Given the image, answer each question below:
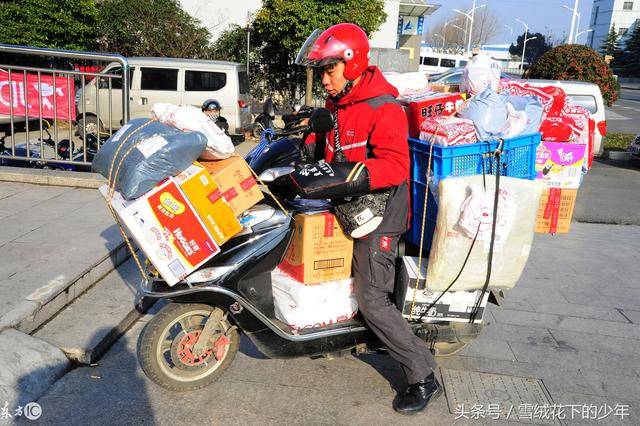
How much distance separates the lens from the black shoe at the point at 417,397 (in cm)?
323

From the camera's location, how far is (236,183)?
9.94 ft

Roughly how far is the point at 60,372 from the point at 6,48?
16.5 feet

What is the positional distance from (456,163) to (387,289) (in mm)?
819

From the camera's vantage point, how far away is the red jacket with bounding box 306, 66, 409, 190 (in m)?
2.97

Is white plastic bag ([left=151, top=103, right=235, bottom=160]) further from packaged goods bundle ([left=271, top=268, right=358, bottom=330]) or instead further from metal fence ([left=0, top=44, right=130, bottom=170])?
metal fence ([left=0, top=44, right=130, bottom=170])

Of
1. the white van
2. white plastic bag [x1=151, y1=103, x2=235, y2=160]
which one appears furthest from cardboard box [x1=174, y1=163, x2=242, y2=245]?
the white van

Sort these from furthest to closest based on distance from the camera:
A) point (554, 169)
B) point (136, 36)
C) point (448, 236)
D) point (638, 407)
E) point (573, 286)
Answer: point (136, 36)
point (573, 286)
point (554, 169)
point (638, 407)
point (448, 236)

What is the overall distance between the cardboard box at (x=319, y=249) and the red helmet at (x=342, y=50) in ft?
2.72

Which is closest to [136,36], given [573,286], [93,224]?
[93,224]

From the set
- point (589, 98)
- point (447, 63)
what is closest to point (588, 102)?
point (589, 98)

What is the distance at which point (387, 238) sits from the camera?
3.22 metres

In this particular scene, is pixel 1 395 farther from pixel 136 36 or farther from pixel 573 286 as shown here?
pixel 136 36

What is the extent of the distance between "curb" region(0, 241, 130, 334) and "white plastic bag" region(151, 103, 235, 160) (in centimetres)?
171

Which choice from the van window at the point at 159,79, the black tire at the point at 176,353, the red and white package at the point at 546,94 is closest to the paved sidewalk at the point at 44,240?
the black tire at the point at 176,353
